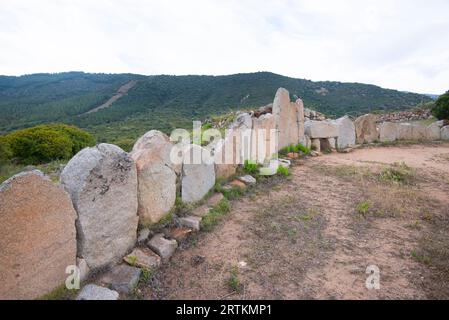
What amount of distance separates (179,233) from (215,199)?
1.25 m

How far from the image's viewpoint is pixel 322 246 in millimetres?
3750

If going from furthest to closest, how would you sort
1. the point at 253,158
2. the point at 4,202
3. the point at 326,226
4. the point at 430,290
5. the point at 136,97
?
the point at 136,97
the point at 253,158
the point at 326,226
the point at 430,290
the point at 4,202

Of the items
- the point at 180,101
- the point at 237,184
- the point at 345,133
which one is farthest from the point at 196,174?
the point at 180,101

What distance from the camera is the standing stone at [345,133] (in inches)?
399

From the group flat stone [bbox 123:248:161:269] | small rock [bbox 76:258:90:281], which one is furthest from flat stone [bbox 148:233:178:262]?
small rock [bbox 76:258:90:281]

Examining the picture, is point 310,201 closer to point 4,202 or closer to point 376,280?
point 376,280

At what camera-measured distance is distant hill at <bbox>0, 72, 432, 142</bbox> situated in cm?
3797

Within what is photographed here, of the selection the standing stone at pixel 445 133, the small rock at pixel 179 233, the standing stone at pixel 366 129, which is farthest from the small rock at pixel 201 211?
the standing stone at pixel 445 133

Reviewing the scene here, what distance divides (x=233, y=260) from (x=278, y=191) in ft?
8.33

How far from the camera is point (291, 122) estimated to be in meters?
8.90

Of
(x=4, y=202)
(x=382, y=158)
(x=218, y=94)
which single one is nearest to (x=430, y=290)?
(x=4, y=202)

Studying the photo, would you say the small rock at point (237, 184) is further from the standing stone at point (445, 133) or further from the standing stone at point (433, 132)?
the standing stone at point (445, 133)

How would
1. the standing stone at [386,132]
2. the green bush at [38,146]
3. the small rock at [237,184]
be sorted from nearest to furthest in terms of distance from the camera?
the small rock at [237,184] < the standing stone at [386,132] < the green bush at [38,146]

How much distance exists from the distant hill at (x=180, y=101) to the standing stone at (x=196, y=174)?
27.7 meters
